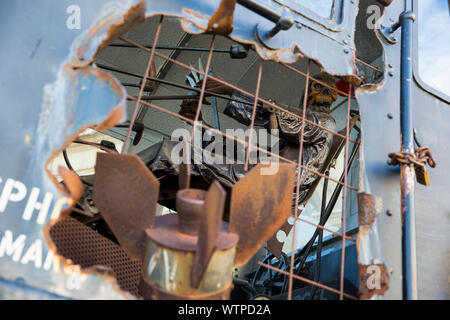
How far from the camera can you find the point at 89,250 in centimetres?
262

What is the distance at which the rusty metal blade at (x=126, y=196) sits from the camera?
2.05 m

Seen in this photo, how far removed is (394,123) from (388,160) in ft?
1.00

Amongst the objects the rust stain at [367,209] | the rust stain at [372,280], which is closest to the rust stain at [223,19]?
the rust stain at [367,209]

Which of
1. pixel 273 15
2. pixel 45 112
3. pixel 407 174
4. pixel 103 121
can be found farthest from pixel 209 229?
pixel 407 174

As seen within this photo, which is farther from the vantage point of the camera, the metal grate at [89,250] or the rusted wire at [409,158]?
the rusted wire at [409,158]

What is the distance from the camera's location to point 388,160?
2830mm

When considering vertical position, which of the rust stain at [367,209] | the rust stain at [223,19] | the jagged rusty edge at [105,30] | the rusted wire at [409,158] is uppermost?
the rust stain at [223,19]

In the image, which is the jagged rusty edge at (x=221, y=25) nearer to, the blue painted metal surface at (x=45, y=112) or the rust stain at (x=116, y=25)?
the rust stain at (x=116, y=25)

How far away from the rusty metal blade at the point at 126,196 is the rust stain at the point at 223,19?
3.03ft

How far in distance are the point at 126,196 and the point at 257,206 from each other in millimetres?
680

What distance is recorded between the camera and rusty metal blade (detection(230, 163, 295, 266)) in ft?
7.23

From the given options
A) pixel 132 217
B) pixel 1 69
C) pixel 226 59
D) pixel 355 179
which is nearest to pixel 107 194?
pixel 132 217

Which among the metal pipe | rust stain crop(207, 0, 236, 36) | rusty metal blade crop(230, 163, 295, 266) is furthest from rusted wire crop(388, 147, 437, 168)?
rust stain crop(207, 0, 236, 36)
